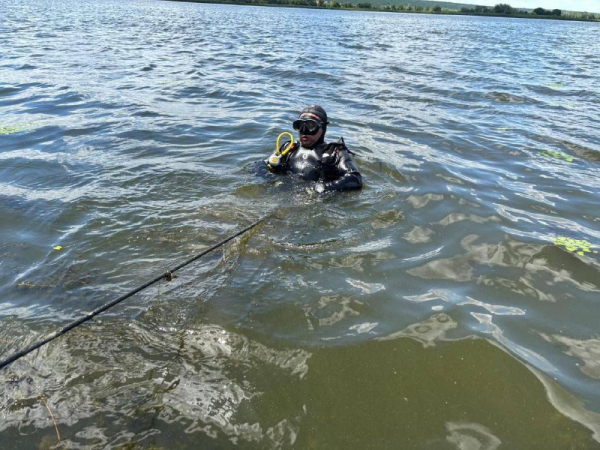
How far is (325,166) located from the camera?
6332 mm

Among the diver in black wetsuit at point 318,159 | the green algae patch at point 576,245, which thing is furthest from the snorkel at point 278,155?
the green algae patch at point 576,245

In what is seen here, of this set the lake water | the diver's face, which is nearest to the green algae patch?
the lake water

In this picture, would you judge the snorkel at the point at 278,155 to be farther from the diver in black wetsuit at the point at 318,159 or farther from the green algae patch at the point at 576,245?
the green algae patch at the point at 576,245

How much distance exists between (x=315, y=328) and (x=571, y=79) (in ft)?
51.1

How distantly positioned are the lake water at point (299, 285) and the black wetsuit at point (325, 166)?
210 millimetres

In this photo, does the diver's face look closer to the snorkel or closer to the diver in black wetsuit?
the diver in black wetsuit

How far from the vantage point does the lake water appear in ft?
8.80

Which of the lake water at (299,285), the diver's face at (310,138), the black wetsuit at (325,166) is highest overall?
the diver's face at (310,138)

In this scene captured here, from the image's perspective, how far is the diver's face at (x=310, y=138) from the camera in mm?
6461

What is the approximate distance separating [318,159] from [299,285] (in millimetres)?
2982

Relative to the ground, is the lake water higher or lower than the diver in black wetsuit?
lower

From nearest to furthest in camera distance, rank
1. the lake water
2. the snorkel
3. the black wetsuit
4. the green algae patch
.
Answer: the lake water < the green algae patch < the black wetsuit < the snorkel

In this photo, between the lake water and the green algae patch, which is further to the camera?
the green algae patch

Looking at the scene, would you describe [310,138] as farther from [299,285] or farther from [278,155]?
[299,285]
